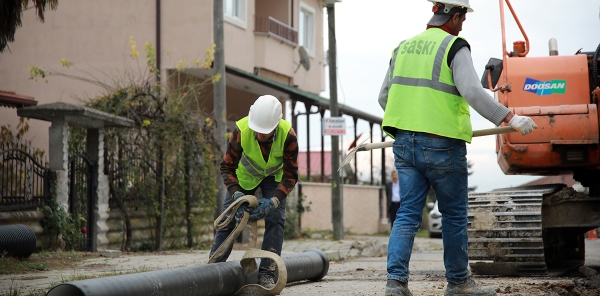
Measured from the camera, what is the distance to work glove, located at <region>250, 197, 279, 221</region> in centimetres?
784

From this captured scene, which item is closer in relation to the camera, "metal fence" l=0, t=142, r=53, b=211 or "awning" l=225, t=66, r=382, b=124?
"metal fence" l=0, t=142, r=53, b=211

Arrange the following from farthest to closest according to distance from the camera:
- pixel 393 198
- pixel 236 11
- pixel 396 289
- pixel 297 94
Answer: pixel 297 94 → pixel 236 11 → pixel 393 198 → pixel 396 289

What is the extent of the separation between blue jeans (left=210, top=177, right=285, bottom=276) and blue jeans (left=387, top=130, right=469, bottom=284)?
1.49m

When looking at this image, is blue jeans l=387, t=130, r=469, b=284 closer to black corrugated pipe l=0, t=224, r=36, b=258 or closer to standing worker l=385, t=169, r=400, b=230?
black corrugated pipe l=0, t=224, r=36, b=258

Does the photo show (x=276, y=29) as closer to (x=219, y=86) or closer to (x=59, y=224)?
(x=219, y=86)

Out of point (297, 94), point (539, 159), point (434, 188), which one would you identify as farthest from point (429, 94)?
point (297, 94)

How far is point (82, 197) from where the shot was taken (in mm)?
14414

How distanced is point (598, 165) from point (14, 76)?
50.1 feet

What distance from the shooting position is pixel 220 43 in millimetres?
17578

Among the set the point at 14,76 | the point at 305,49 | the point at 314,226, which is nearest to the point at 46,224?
the point at 14,76

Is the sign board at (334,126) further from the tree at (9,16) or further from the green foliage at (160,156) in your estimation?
the tree at (9,16)

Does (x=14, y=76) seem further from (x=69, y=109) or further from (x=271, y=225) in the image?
(x=271, y=225)

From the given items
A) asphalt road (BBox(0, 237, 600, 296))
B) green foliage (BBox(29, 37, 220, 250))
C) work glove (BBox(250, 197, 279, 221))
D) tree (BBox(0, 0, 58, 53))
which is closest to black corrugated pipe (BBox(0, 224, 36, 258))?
asphalt road (BBox(0, 237, 600, 296))

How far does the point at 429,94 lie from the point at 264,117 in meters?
1.53
